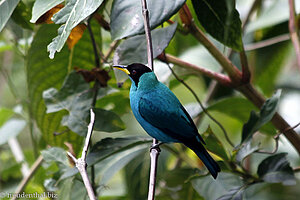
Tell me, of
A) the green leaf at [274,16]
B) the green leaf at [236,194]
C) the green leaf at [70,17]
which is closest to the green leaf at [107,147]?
the green leaf at [236,194]

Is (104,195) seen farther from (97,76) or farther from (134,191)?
(97,76)

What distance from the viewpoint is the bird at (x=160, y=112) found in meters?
2.02

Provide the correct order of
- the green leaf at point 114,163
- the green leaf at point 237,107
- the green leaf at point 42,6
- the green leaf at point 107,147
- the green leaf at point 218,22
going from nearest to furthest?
the green leaf at point 42,6 → the green leaf at point 218,22 → the green leaf at point 107,147 → the green leaf at point 114,163 → the green leaf at point 237,107

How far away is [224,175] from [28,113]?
1.33m

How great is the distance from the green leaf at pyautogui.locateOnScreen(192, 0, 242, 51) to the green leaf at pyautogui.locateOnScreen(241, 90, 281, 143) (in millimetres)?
280

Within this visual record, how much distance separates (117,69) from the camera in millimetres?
1993

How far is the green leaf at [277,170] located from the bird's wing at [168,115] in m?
0.33

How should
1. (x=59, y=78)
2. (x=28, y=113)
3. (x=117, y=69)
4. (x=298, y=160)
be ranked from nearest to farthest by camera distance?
(x=117, y=69) → (x=59, y=78) → (x=28, y=113) → (x=298, y=160)

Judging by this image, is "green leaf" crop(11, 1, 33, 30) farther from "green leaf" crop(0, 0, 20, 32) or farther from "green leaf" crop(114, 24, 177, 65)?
"green leaf" crop(114, 24, 177, 65)

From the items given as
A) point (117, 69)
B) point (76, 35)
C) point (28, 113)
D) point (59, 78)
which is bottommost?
point (28, 113)

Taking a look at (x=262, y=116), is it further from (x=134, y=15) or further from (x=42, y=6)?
(x=42, y=6)

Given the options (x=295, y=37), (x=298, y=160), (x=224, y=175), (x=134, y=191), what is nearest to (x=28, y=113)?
(x=134, y=191)

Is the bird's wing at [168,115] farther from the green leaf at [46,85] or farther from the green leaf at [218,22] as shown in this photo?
the green leaf at [46,85]

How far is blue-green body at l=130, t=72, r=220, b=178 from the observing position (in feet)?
6.63
